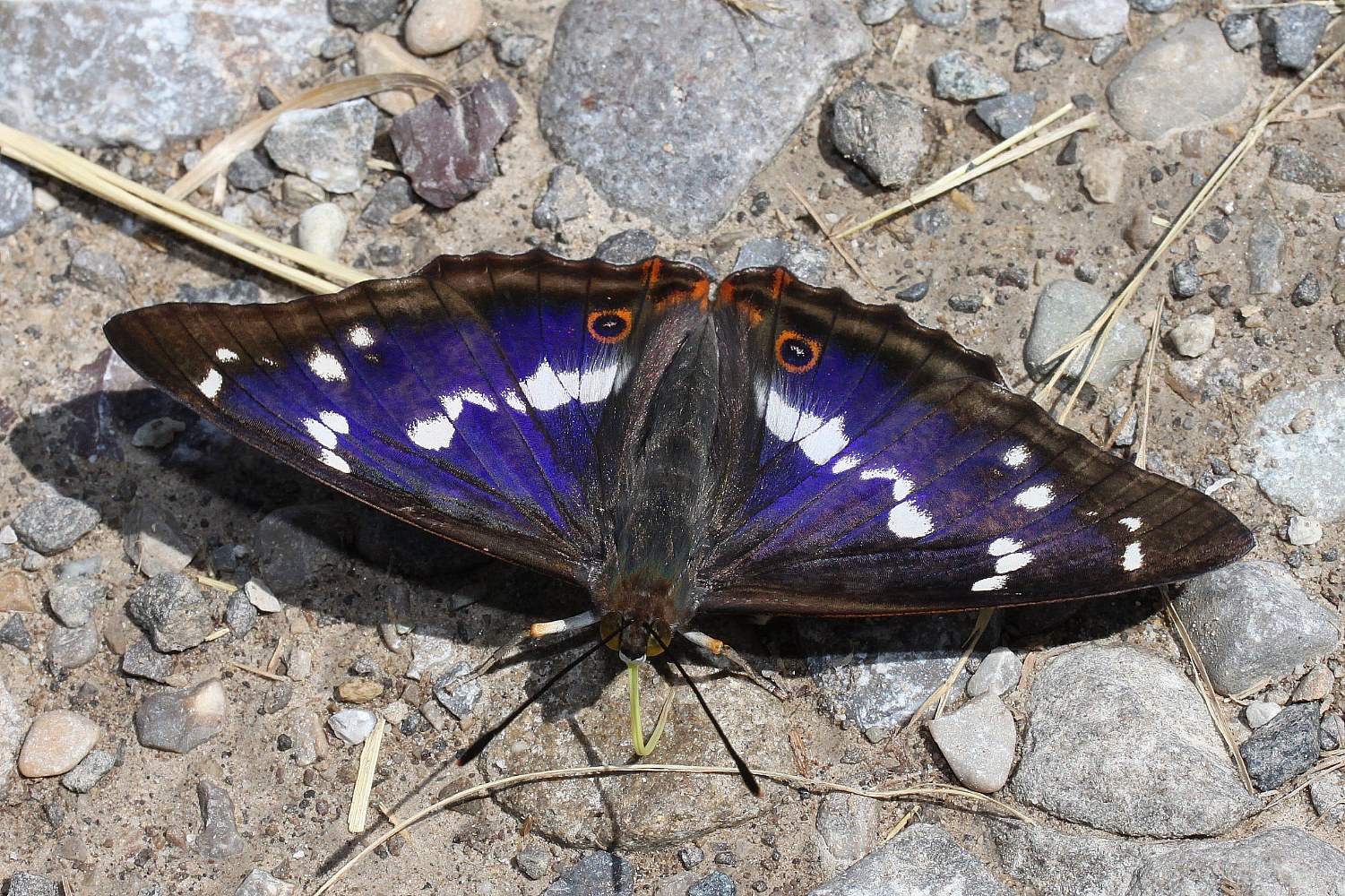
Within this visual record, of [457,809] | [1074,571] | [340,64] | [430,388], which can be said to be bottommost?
[457,809]

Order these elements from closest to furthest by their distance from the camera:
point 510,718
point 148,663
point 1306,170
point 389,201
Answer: point 510,718 < point 148,663 < point 1306,170 < point 389,201

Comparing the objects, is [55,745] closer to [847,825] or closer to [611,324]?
[611,324]

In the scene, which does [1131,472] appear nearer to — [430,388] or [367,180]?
[430,388]

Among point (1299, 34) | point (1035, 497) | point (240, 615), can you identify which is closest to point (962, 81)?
point (1299, 34)

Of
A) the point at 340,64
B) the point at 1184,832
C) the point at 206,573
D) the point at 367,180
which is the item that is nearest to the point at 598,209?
the point at 367,180

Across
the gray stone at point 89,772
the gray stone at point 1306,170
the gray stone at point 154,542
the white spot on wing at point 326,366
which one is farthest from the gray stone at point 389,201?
the gray stone at point 1306,170

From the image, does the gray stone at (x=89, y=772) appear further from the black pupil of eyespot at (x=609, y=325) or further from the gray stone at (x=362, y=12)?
the gray stone at (x=362, y=12)

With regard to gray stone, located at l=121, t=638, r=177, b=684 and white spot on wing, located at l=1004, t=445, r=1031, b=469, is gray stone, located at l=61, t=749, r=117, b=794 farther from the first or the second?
white spot on wing, located at l=1004, t=445, r=1031, b=469
